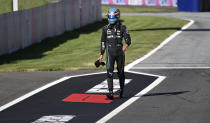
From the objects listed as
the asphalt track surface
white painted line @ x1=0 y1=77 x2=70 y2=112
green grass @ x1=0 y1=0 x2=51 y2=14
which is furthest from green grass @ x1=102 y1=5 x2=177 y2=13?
white painted line @ x1=0 y1=77 x2=70 y2=112

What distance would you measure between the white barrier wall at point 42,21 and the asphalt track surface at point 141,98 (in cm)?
685

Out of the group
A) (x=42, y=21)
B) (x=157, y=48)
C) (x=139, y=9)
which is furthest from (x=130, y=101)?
(x=139, y=9)

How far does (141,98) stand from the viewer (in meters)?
13.2

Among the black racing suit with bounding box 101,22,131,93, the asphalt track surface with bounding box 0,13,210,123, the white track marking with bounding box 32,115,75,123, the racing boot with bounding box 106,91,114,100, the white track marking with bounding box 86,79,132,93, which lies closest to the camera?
the white track marking with bounding box 32,115,75,123

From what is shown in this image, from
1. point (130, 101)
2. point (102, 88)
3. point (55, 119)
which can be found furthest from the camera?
point (102, 88)

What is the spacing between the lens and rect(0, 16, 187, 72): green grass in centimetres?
2014

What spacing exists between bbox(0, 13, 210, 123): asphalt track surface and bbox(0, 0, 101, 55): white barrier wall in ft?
22.5

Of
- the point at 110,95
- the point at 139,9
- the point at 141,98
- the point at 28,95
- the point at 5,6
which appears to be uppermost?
the point at 5,6

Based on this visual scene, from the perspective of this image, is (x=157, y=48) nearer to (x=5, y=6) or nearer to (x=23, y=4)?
(x=23, y=4)

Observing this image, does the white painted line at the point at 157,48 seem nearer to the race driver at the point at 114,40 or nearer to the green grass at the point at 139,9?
the race driver at the point at 114,40

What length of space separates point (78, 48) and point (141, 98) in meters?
13.2

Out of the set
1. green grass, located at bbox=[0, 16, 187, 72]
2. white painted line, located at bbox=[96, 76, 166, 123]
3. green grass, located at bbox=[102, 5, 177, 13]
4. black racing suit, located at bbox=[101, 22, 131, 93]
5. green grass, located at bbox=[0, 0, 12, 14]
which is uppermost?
black racing suit, located at bbox=[101, 22, 131, 93]

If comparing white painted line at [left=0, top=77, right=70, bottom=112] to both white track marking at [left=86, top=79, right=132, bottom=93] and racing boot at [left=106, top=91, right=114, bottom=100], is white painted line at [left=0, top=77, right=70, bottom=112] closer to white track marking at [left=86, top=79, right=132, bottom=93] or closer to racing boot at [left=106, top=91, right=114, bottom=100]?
white track marking at [left=86, top=79, right=132, bottom=93]

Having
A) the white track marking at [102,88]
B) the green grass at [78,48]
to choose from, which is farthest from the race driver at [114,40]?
the green grass at [78,48]
